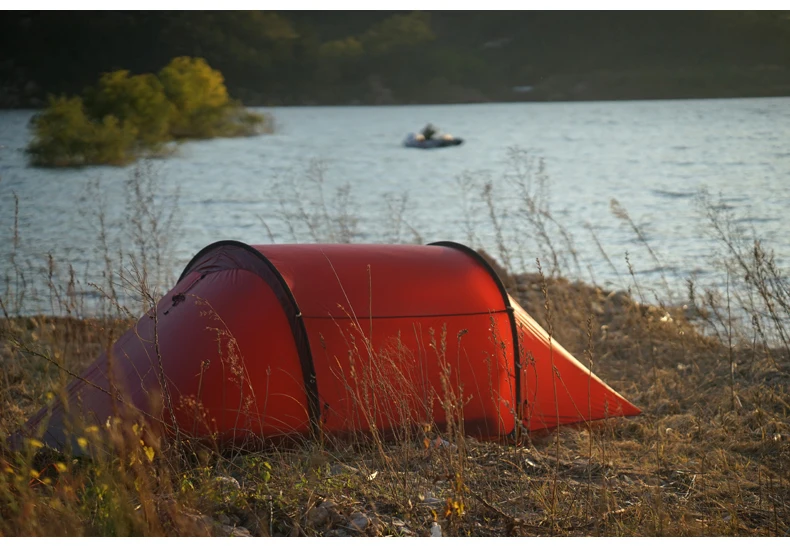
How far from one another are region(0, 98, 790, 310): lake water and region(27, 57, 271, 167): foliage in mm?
378

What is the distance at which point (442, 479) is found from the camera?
3152mm

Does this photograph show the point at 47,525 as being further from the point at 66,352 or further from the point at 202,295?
the point at 66,352

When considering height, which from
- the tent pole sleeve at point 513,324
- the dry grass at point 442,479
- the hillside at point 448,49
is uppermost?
the hillside at point 448,49

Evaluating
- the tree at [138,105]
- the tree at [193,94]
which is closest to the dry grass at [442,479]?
the tree at [193,94]

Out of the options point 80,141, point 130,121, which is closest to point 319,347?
point 130,121

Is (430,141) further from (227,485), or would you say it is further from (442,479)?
(227,485)

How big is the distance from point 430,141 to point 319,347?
12.4 metres

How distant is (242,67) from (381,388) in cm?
566

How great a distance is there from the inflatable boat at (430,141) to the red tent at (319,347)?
10.7 meters

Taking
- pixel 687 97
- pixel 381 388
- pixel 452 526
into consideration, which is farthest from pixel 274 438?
pixel 687 97

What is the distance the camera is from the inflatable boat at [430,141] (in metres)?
14.6

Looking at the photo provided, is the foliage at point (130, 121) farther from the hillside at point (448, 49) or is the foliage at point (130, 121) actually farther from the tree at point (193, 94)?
the hillside at point (448, 49)

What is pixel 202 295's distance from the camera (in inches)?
150

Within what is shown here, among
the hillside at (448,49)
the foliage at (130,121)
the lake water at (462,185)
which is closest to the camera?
the hillside at (448,49)
